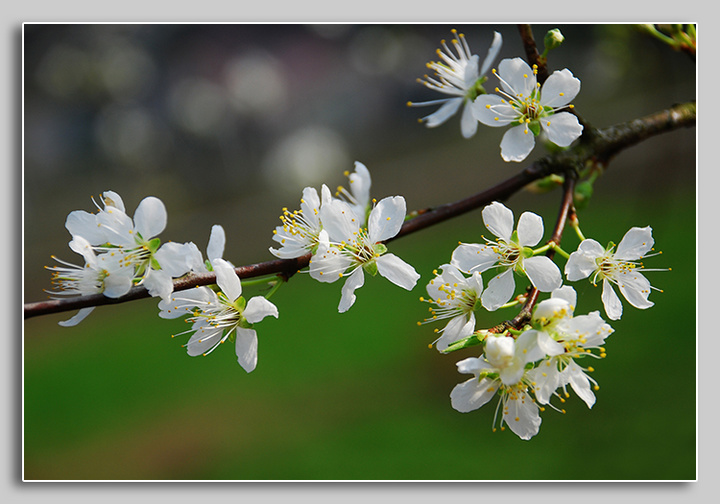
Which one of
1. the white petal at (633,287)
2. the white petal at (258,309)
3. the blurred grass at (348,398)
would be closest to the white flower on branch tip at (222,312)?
the white petal at (258,309)

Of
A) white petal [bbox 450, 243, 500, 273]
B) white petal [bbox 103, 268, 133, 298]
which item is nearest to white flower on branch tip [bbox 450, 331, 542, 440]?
white petal [bbox 450, 243, 500, 273]

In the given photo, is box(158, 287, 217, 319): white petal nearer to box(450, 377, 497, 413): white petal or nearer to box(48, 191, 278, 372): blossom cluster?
box(48, 191, 278, 372): blossom cluster

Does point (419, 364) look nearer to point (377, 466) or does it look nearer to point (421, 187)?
point (377, 466)

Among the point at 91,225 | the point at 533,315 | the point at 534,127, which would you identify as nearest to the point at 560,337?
the point at 533,315

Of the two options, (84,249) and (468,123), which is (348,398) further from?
(84,249)
